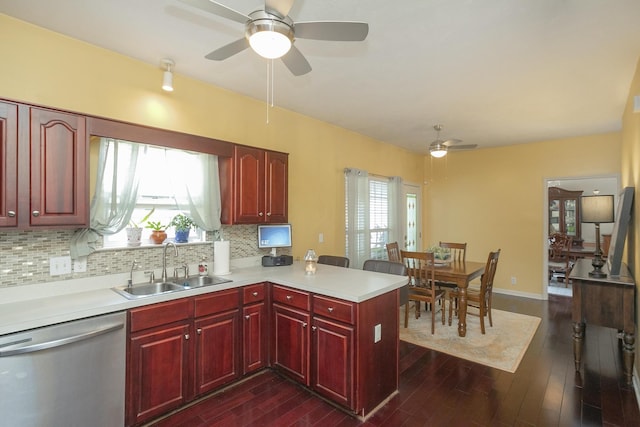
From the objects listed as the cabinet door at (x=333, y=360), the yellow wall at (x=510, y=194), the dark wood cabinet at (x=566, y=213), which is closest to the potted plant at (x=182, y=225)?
the cabinet door at (x=333, y=360)

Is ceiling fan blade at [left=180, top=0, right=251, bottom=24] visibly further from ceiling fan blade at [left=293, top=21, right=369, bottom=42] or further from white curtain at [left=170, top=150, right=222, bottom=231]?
white curtain at [left=170, top=150, right=222, bottom=231]

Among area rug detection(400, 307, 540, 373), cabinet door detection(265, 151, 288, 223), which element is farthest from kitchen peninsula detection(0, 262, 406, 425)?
area rug detection(400, 307, 540, 373)

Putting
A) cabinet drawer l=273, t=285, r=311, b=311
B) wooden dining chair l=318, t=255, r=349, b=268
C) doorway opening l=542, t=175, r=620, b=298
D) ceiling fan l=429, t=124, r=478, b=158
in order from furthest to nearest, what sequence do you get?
doorway opening l=542, t=175, r=620, b=298 < ceiling fan l=429, t=124, r=478, b=158 < wooden dining chair l=318, t=255, r=349, b=268 < cabinet drawer l=273, t=285, r=311, b=311

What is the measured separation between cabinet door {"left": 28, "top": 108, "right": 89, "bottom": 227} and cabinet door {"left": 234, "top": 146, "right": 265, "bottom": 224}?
1188mm

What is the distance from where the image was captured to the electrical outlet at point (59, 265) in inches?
85.2

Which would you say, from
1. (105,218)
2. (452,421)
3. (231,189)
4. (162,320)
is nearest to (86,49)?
(105,218)

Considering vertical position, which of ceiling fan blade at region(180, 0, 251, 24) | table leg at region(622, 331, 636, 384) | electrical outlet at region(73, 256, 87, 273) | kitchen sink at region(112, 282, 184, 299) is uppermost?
ceiling fan blade at region(180, 0, 251, 24)

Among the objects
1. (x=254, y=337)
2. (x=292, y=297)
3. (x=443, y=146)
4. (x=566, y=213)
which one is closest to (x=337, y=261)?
(x=292, y=297)

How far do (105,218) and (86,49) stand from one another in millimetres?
1283

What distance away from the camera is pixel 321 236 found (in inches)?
165

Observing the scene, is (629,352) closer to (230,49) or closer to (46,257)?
(230,49)

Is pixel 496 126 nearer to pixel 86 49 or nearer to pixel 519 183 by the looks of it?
pixel 519 183

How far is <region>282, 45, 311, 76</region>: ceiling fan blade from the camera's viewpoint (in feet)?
6.23

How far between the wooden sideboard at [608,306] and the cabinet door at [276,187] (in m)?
2.87
